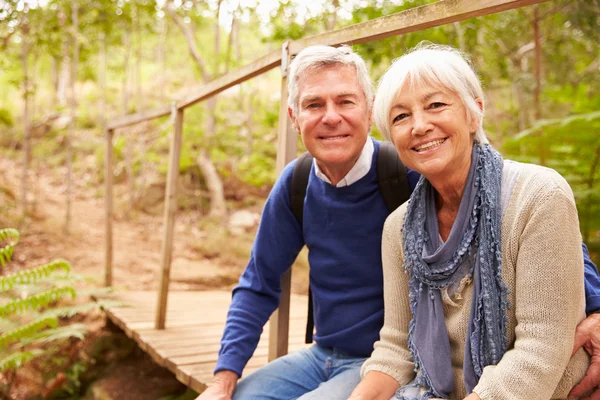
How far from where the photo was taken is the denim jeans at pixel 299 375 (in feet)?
6.91

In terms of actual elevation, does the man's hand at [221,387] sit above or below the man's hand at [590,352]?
below

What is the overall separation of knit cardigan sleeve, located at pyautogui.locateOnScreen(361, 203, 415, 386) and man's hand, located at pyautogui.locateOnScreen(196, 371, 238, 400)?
2.12 feet

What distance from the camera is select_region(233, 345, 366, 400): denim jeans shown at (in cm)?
211

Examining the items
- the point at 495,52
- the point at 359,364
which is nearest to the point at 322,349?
the point at 359,364

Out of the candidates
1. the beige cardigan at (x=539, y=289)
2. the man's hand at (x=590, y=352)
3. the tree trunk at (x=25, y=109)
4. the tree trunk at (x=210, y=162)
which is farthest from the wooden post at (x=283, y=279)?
the tree trunk at (x=210, y=162)

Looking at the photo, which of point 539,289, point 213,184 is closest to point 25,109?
point 213,184

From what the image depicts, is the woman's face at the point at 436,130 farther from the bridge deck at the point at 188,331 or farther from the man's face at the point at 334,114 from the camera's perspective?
the bridge deck at the point at 188,331

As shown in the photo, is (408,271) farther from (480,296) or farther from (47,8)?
(47,8)

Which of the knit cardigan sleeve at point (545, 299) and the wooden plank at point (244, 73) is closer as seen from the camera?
the knit cardigan sleeve at point (545, 299)

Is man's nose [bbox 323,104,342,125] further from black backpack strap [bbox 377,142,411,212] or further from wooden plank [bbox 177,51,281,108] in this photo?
wooden plank [bbox 177,51,281,108]

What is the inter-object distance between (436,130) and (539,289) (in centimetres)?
52

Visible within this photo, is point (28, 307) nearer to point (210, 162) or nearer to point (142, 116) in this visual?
point (142, 116)

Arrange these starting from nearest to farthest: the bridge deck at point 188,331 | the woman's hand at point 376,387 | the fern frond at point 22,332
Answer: the woman's hand at point 376,387, the bridge deck at point 188,331, the fern frond at point 22,332

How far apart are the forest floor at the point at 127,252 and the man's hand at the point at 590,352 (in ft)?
10.8
